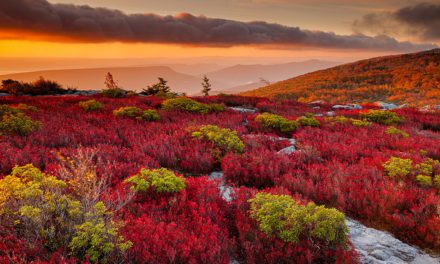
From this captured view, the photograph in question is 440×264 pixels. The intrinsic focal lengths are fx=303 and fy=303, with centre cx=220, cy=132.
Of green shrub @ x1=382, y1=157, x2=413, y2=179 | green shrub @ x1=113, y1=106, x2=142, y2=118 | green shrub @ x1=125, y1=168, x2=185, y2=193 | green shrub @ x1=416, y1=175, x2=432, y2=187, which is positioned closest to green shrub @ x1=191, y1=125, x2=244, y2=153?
green shrub @ x1=125, y1=168, x2=185, y2=193

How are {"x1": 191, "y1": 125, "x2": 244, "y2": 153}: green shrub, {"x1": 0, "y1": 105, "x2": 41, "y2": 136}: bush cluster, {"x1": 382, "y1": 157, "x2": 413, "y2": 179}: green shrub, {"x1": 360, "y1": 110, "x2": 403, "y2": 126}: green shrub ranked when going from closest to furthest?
{"x1": 382, "y1": 157, "x2": 413, "y2": 179}: green shrub
{"x1": 191, "y1": 125, "x2": 244, "y2": 153}: green shrub
{"x1": 0, "y1": 105, "x2": 41, "y2": 136}: bush cluster
{"x1": 360, "y1": 110, "x2": 403, "y2": 126}: green shrub

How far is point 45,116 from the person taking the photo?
32.4 feet

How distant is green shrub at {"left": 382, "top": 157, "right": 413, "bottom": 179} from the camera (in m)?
5.54

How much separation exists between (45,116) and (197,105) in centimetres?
560

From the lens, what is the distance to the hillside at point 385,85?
3366 centimetres

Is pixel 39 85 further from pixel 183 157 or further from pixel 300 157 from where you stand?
pixel 300 157

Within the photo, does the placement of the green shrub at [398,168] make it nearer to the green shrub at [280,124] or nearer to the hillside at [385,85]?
the green shrub at [280,124]

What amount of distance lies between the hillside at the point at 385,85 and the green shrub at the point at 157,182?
100 ft

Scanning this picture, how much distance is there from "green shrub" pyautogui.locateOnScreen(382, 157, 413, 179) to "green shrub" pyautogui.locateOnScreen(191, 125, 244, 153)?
122 inches

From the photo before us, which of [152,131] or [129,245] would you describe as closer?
[129,245]

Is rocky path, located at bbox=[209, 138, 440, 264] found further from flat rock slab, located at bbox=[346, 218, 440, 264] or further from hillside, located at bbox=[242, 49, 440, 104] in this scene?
hillside, located at bbox=[242, 49, 440, 104]

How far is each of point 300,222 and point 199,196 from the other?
5.21 ft

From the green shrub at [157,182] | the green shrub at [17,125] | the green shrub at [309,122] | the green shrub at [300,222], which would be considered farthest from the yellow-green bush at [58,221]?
the green shrub at [309,122]

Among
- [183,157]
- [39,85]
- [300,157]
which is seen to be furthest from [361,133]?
[39,85]
